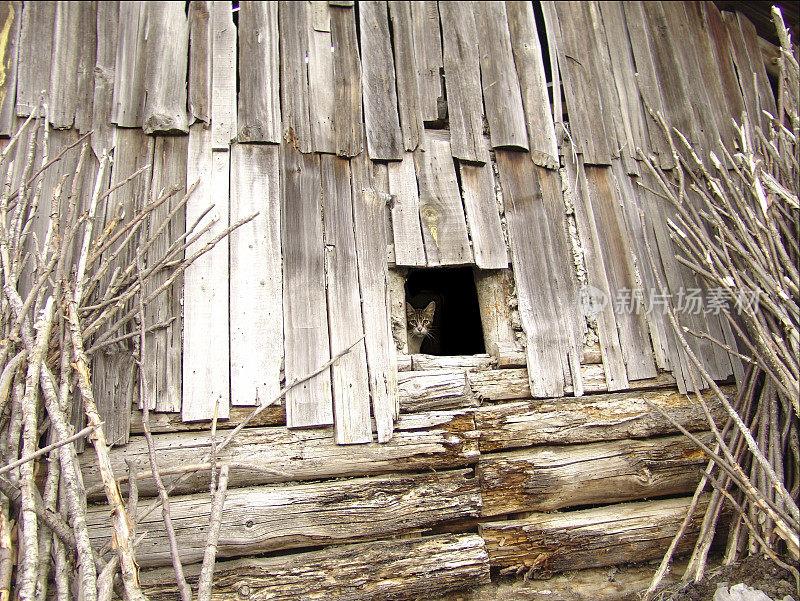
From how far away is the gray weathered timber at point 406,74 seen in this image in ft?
13.8

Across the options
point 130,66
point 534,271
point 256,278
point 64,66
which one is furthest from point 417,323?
point 64,66

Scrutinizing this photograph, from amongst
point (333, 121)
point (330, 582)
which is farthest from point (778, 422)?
point (333, 121)

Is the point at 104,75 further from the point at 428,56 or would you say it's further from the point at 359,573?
→ the point at 359,573

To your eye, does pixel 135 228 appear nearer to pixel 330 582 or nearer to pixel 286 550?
pixel 286 550

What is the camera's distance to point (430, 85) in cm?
434

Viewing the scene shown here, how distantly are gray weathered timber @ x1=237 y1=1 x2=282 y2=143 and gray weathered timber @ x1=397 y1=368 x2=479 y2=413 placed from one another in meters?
1.87

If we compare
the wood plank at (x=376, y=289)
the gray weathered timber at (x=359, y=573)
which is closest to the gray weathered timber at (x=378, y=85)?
the wood plank at (x=376, y=289)

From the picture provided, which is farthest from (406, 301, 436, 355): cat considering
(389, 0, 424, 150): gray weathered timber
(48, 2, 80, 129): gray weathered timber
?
(48, 2, 80, 129): gray weathered timber

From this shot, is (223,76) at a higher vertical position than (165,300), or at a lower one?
higher

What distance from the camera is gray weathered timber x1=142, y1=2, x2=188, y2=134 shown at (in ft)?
12.6

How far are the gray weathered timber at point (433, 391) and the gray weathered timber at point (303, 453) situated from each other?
0.06m

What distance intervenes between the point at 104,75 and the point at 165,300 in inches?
66.1

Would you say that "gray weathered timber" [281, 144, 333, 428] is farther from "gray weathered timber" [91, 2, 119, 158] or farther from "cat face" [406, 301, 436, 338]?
"cat face" [406, 301, 436, 338]

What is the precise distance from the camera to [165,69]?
156 inches
